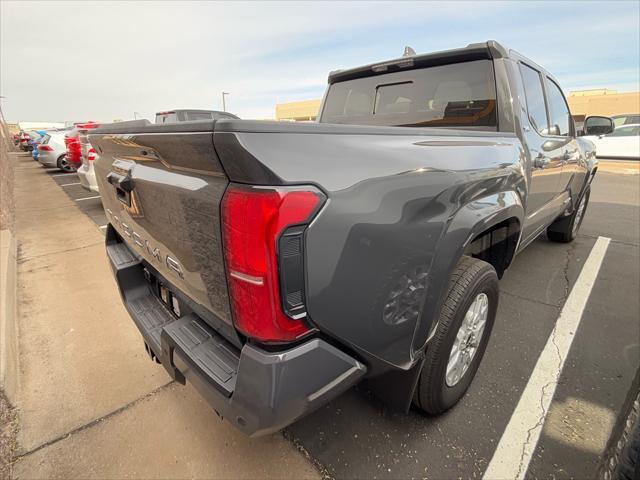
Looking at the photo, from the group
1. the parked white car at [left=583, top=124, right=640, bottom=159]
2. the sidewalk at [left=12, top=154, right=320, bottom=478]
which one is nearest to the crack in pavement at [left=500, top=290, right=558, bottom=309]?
the sidewalk at [left=12, top=154, right=320, bottom=478]

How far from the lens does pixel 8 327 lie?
2.70 meters

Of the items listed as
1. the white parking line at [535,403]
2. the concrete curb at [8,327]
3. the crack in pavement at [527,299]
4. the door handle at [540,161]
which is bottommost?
the crack in pavement at [527,299]

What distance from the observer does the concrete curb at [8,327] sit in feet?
7.41

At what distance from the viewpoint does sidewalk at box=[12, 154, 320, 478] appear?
1.78m

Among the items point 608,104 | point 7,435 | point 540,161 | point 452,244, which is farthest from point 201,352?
point 608,104

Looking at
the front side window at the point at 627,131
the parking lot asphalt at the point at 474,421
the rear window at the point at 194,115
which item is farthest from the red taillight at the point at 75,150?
the front side window at the point at 627,131

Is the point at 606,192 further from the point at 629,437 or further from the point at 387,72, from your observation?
the point at 629,437

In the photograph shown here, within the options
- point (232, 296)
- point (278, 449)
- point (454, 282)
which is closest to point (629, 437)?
point (454, 282)

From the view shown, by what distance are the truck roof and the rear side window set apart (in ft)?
1.27

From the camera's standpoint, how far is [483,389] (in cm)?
224

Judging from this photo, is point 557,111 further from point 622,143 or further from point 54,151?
point 54,151

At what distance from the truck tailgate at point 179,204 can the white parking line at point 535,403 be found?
1.53 meters

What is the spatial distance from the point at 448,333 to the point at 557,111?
295 cm

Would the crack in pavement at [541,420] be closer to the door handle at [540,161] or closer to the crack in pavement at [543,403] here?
the crack in pavement at [543,403]
